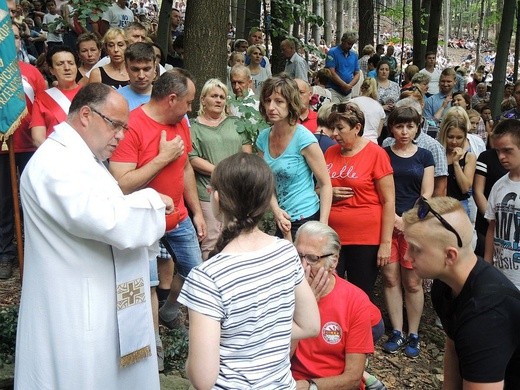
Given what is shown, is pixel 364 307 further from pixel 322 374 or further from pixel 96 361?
pixel 96 361

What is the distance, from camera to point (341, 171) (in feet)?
17.2

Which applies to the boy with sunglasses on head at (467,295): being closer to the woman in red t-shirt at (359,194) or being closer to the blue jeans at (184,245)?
the blue jeans at (184,245)

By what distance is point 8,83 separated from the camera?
4.59m

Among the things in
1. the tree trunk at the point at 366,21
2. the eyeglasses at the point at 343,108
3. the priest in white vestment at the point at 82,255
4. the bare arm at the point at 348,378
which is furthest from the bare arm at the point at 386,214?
the tree trunk at the point at 366,21

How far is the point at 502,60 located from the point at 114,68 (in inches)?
350

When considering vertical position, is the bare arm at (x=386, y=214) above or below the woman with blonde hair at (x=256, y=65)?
below

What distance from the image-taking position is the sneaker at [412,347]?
5527 millimetres

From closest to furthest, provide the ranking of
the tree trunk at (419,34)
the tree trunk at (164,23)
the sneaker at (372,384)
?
1. the sneaker at (372,384)
2. the tree trunk at (164,23)
3. the tree trunk at (419,34)

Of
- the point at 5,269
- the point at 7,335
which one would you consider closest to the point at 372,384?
the point at 7,335

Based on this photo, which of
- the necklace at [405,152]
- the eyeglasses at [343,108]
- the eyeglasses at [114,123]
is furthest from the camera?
the necklace at [405,152]

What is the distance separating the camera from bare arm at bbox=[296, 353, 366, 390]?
3527mm

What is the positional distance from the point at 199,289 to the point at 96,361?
0.98 metres

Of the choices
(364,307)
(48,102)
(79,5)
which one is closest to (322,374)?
(364,307)

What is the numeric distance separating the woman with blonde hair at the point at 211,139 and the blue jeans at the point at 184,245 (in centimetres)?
63
